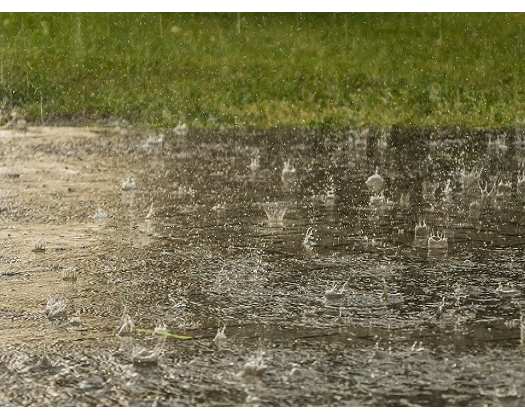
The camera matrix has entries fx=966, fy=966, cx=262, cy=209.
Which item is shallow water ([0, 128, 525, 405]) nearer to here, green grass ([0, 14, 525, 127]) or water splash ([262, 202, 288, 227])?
water splash ([262, 202, 288, 227])

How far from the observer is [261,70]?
11141mm

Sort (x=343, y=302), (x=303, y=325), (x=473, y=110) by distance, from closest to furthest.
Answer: (x=303, y=325), (x=343, y=302), (x=473, y=110)

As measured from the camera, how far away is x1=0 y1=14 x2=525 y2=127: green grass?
402 inches

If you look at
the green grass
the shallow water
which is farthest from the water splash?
the green grass

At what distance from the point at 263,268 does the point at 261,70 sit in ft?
16.0

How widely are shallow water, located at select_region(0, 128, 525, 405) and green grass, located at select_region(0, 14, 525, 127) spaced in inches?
15.0

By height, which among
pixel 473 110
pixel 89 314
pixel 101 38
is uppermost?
pixel 101 38

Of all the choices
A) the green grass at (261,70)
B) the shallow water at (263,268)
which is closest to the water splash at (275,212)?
the shallow water at (263,268)

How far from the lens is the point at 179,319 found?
5.71 m

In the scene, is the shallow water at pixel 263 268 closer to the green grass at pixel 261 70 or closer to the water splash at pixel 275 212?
the water splash at pixel 275 212

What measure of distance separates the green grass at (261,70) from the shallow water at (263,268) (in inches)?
→ 15.0
